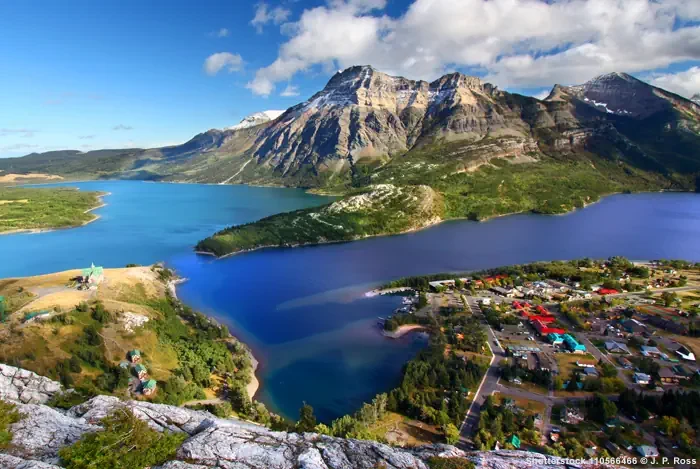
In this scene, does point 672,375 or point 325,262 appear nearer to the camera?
point 672,375

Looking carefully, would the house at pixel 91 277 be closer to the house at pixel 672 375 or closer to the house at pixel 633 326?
the house at pixel 672 375

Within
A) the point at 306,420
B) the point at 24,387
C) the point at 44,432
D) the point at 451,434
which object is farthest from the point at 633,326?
the point at 24,387

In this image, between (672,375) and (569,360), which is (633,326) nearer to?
(672,375)

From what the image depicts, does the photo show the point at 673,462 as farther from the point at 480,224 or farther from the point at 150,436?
the point at 480,224

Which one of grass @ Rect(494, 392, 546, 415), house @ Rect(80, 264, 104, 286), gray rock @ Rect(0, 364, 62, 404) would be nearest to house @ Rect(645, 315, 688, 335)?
grass @ Rect(494, 392, 546, 415)

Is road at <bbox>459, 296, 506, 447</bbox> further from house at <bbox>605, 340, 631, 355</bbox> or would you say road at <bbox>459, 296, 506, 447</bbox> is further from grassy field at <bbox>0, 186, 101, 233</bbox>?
grassy field at <bbox>0, 186, 101, 233</bbox>

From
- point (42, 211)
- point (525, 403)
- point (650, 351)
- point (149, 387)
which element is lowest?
point (525, 403)

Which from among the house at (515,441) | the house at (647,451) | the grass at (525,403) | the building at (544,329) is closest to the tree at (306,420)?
the house at (515,441)
